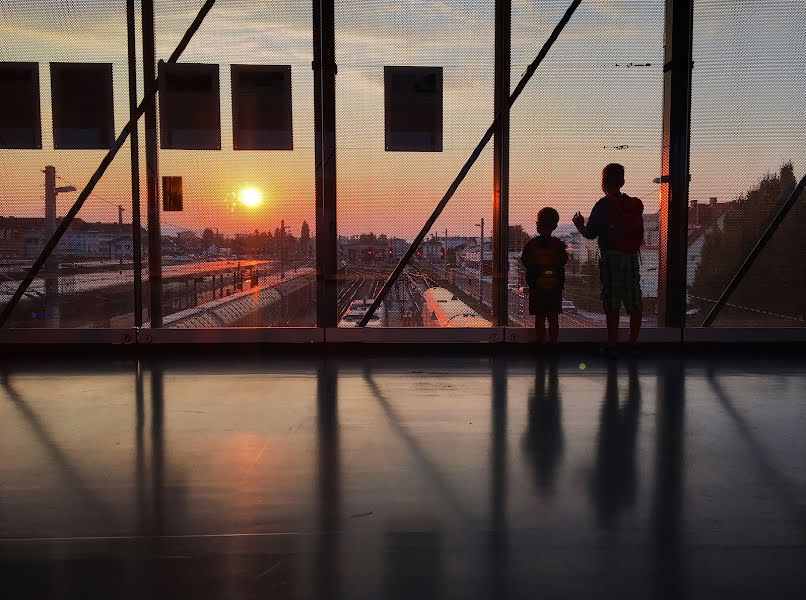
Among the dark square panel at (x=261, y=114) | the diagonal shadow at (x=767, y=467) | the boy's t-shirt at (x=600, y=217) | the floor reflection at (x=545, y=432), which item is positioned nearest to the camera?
the diagonal shadow at (x=767, y=467)

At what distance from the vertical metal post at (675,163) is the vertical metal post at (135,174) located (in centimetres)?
343

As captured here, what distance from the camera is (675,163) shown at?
4.96m

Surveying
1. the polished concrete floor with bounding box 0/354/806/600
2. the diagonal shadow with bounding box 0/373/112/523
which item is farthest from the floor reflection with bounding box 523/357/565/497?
the diagonal shadow with bounding box 0/373/112/523

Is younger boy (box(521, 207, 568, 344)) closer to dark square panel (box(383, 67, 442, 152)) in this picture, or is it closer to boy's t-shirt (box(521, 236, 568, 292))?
boy's t-shirt (box(521, 236, 568, 292))

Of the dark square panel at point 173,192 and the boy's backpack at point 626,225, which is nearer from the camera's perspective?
the boy's backpack at point 626,225

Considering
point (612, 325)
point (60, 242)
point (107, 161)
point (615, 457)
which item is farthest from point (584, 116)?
point (60, 242)

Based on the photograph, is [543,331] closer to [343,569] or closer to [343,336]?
[343,336]

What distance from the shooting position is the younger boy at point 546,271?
15.8 ft

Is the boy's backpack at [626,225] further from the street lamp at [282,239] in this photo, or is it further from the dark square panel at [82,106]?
the dark square panel at [82,106]

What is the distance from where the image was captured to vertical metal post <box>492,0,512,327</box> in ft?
15.9

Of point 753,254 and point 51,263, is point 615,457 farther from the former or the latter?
point 51,263

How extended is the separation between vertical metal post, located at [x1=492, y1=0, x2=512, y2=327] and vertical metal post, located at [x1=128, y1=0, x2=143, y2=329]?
233 centimetres

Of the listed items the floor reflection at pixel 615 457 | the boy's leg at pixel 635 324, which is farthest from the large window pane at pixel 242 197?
the floor reflection at pixel 615 457

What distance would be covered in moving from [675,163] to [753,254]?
82 cm
